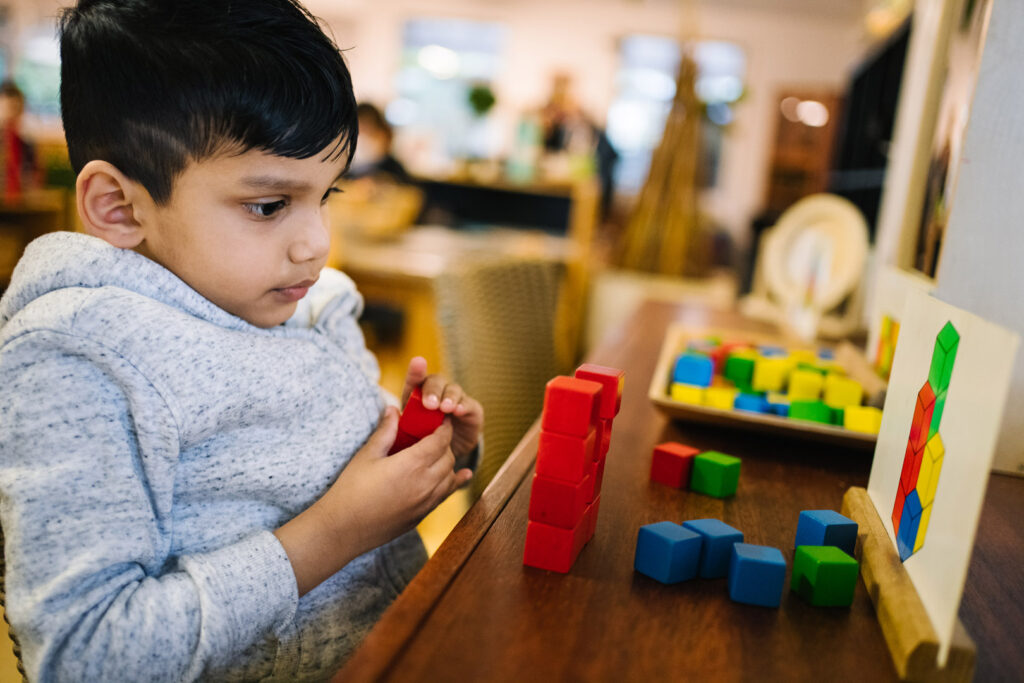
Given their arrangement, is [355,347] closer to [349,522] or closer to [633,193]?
[349,522]

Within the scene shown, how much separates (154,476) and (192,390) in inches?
2.7

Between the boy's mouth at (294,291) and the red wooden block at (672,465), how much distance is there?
365mm

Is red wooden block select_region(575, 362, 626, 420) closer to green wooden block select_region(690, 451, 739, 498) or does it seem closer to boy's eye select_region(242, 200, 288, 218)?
green wooden block select_region(690, 451, 739, 498)

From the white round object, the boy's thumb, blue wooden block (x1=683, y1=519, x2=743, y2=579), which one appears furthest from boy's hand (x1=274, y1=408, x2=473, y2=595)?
the white round object

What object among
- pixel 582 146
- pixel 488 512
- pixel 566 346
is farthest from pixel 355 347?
pixel 582 146

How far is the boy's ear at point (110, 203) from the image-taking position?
0.62 m

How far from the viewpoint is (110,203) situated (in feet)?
2.08

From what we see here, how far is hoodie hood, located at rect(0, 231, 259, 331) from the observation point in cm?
60

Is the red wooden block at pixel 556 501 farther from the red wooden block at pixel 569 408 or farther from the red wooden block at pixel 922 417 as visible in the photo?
the red wooden block at pixel 922 417

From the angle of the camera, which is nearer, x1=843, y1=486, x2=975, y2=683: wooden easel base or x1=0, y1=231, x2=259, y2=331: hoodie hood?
x1=843, y1=486, x2=975, y2=683: wooden easel base

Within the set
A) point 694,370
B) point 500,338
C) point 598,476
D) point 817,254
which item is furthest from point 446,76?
point 598,476

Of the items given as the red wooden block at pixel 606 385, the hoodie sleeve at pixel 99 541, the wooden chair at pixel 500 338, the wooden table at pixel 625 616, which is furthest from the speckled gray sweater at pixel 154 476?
the wooden chair at pixel 500 338

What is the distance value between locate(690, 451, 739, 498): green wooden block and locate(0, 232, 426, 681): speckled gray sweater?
33 centimetres

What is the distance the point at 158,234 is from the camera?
25.1 inches
